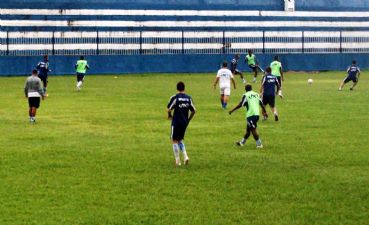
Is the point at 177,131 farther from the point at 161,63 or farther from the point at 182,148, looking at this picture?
the point at 161,63

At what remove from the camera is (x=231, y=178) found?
1642 centimetres

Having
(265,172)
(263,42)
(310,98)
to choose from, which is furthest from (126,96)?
(263,42)

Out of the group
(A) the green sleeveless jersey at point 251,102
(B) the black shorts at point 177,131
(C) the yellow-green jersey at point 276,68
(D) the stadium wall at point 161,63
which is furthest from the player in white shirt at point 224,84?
(D) the stadium wall at point 161,63

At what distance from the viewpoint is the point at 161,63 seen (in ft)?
204

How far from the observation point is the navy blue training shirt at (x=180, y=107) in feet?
58.8

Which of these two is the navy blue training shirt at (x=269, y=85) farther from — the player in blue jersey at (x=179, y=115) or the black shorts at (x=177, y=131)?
the black shorts at (x=177, y=131)

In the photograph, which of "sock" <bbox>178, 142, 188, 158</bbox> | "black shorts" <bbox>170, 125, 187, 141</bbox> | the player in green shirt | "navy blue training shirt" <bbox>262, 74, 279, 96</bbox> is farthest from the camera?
"navy blue training shirt" <bbox>262, 74, 279, 96</bbox>

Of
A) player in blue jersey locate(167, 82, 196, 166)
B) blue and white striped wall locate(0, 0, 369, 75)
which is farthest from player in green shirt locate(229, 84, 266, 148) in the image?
blue and white striped wall locate(0, 0, 369, 75)

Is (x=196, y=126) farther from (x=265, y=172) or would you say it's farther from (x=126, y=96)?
(x=126, y=96)

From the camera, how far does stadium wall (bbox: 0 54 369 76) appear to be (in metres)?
57.7

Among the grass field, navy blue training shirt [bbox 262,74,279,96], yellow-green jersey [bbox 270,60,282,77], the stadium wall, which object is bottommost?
the grass field

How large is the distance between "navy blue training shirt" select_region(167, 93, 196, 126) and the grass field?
931mm

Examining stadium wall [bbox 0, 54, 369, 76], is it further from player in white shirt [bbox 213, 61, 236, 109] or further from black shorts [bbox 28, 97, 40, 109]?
black shorts [bbox 28, 97, 40, 109]

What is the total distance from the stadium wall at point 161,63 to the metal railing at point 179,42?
Answer: 8.06ft
